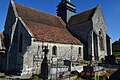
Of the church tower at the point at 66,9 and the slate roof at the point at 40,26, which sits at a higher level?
the church tower at the point at 66,9

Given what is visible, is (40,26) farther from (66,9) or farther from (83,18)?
(66,9)

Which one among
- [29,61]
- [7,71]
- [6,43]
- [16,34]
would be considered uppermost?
[16,34]

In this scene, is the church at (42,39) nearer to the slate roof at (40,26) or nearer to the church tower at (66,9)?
the slate roof at (40,26)

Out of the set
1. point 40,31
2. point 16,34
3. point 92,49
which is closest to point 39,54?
point 40,31

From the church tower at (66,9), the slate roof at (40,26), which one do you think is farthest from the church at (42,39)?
the church tower at (66,9)

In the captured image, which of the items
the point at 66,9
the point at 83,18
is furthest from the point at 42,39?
the point at 66,9

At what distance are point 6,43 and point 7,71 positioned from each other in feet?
12.2

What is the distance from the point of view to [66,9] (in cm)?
2936

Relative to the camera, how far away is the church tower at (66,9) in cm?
2915

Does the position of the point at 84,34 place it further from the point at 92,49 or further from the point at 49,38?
the point at 49,38

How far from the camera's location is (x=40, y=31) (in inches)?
756

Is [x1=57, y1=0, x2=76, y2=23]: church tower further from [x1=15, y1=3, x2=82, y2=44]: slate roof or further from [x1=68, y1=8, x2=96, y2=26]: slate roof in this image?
[x1=15, y1=3, x2=82, y2=44]: slate roof

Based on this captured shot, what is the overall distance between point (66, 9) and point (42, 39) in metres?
13.6

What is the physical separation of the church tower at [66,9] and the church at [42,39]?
97 cm
